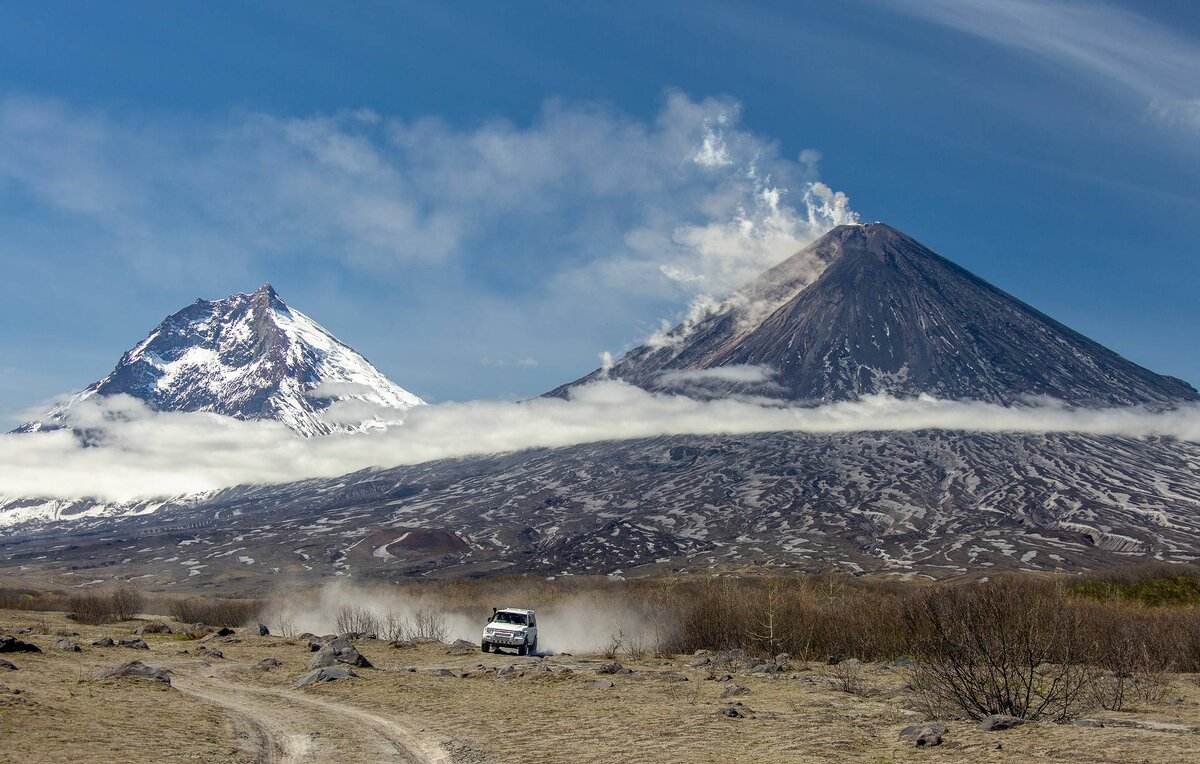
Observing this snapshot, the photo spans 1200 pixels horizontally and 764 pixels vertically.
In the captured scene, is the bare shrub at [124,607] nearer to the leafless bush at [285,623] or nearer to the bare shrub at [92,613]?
the bare shrub at [92,613]

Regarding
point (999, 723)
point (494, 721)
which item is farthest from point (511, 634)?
point (999, 723)

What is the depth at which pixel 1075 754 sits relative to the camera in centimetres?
1784

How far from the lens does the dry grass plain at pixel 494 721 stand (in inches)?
718

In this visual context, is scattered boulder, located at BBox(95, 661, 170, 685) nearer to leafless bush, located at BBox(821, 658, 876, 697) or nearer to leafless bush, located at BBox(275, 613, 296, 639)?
leafless bush, located at BBox(821, 658, 876, 697)

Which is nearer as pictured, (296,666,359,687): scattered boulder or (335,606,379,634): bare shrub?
(296,666,359,687): scattered boulder

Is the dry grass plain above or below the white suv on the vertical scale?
above

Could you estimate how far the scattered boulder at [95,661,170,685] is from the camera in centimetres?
2780

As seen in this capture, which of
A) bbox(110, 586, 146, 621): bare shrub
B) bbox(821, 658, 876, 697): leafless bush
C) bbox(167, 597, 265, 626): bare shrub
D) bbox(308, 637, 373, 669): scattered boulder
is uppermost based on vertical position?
bbox(308, 637, 373, 669): scattered boulder

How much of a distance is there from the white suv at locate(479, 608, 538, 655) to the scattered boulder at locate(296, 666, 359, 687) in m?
14.4

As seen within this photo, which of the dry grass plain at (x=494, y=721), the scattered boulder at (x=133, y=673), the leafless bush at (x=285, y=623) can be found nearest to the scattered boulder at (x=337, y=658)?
the dry grass plain at (x=494, y=721)

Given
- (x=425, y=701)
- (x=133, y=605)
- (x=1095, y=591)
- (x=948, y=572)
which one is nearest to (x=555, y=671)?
(x=425, y=701)

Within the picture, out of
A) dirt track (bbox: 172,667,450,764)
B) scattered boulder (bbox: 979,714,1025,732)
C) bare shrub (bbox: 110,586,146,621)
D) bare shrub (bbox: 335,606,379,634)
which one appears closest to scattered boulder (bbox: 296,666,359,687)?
dirt track (bbox: 172,667,450,764)

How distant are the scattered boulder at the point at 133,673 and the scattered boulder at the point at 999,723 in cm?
2449

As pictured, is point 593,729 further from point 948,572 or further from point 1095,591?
point 948,572
